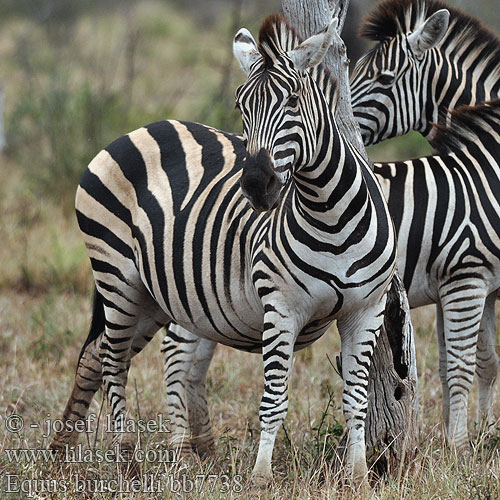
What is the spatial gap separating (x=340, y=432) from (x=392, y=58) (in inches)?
104

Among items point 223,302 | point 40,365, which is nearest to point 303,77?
point 223,302

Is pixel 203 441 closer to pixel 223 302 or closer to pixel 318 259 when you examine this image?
pixel 223 302

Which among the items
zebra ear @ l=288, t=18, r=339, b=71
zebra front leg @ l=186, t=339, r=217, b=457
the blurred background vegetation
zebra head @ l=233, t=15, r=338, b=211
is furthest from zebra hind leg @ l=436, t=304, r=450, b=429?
the blurred background vegetation

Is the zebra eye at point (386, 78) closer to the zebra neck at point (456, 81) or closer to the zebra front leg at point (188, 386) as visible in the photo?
the zebra neck at point (456, 81)

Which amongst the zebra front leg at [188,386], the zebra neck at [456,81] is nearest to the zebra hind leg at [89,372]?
the zebra front leg at [188,386]

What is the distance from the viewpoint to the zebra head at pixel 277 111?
3082 millimetres

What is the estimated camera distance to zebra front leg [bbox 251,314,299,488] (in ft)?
11.5

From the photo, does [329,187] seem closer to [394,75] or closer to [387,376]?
[387,376]

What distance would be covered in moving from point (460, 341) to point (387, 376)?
30.3 inches

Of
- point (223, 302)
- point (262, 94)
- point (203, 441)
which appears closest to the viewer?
point (262, 94)

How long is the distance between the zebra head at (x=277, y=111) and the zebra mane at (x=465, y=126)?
1754mm

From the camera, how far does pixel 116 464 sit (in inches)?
158

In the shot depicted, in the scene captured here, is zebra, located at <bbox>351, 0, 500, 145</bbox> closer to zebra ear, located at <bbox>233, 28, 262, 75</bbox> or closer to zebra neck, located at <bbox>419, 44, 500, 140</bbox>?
zebra neck, located at <bbox>419, 44, 500, 140</bbox>

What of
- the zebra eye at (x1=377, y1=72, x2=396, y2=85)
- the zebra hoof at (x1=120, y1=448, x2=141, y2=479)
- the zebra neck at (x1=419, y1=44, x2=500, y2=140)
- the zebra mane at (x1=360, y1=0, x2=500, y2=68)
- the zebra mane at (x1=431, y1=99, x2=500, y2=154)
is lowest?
the zebra hoof at (x1=120, y1=448, x2=141, y2=479)
